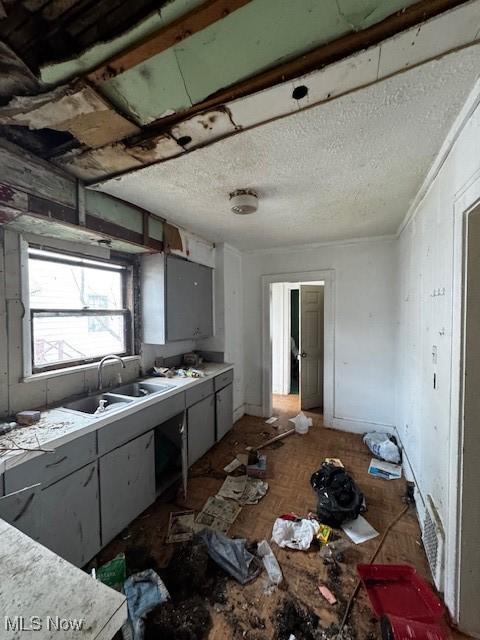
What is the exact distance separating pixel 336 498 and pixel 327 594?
0.59 metres

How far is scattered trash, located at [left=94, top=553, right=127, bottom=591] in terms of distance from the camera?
4.53 ft

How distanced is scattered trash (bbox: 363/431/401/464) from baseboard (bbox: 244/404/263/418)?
1380 mm

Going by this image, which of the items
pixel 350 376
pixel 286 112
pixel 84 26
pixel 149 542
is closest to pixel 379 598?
pixel 149 542

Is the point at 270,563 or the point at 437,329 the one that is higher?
the point at 437,329

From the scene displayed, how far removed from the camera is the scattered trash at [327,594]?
133 centimetres

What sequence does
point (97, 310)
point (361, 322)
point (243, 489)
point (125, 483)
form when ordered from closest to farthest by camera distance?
point (125, 483) < point (243, 489) < point (97, 310) < point (361, 322)

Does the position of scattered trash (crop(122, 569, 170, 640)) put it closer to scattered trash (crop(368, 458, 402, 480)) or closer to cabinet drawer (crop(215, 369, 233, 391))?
cabinet drawer (crop(215, 369, 233, 391))

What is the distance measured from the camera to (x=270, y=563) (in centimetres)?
151

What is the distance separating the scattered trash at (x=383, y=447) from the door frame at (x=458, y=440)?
1.37 m

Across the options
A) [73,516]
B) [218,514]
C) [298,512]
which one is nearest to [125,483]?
[73,516]

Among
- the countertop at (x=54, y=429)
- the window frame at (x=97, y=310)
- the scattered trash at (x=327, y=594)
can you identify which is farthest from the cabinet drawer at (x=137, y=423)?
the scattered trash at (x=327, y=594)

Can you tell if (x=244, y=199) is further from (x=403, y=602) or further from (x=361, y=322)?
(x=403, y=602)

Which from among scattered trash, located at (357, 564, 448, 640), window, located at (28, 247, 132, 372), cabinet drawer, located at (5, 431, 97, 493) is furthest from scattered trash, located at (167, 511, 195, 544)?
window, located at (28, 247, 132, 372)

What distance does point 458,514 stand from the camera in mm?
1180
